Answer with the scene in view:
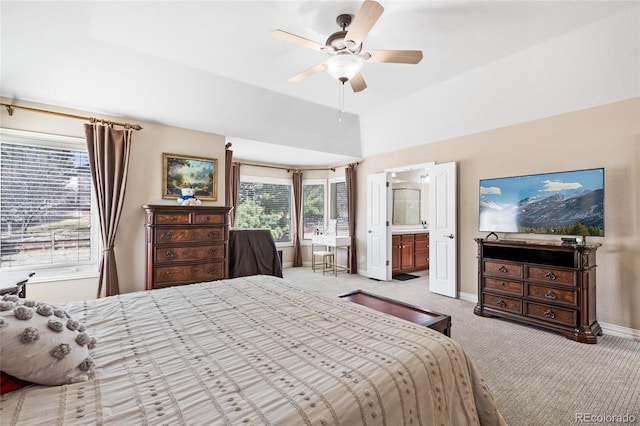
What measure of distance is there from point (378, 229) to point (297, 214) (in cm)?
216

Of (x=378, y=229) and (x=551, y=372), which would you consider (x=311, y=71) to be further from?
(x=378, y=229)

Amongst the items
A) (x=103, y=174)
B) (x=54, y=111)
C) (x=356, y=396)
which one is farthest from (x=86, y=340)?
(x=54, y=111)

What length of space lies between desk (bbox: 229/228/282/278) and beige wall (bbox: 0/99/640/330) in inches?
27.2

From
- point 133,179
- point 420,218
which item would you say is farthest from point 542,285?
point 133,179

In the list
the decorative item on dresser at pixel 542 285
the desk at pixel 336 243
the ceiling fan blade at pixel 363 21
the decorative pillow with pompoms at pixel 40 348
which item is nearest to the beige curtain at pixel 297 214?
the desk at pixel 336 243

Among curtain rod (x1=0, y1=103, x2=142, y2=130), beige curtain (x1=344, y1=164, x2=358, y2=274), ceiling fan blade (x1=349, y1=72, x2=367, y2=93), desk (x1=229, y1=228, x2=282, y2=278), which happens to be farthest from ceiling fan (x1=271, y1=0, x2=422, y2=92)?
beige curtain (x1=344, y1=164, x2=358, y2=274)

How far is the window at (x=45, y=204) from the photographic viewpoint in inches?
126

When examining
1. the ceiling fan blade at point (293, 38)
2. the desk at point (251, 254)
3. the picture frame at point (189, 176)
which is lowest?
the desk at point (251, 254)

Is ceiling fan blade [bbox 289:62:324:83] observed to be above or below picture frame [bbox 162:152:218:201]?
above

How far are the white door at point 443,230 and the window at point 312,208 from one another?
9.77ft

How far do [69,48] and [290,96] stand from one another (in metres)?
2.43

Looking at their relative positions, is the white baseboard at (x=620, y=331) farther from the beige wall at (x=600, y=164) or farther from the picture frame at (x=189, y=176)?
the picture frame at (x=189, y=176)

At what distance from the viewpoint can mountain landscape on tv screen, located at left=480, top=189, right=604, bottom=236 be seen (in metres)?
3.15

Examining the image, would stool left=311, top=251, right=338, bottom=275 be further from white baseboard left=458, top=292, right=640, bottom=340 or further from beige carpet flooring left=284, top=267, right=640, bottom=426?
white baseboard left=458, top=292, right=640, bottom=340
